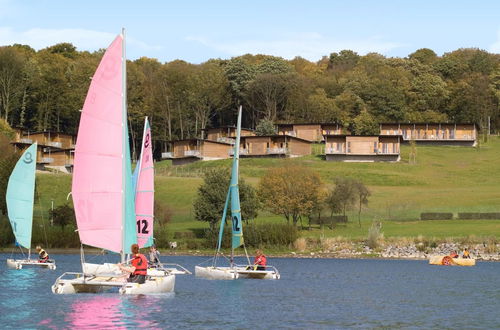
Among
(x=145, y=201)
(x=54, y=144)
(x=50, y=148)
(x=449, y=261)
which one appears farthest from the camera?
(x=54, y=144)

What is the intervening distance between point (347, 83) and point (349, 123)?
11865 mm

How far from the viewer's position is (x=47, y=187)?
117m

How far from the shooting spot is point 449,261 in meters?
70.5

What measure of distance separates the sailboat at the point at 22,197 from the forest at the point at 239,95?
340 ft

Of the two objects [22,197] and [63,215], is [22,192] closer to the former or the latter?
[22,197]

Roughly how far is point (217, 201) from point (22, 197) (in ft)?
94.6

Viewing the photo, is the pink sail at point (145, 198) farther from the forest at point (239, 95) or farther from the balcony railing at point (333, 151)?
the forest at point (239, 95)

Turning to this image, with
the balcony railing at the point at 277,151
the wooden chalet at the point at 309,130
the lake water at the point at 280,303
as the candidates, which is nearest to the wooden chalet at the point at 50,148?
the balcony railing at the point at 277,151

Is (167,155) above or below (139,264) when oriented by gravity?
above

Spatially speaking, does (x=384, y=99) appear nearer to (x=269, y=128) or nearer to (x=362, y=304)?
(x=269, y=128)

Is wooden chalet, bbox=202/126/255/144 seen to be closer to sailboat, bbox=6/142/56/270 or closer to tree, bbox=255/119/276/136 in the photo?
tree, bbox=255/119/276/136

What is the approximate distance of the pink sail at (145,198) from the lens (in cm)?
4753

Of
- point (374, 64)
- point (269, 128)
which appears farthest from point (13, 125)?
point (374, 64)

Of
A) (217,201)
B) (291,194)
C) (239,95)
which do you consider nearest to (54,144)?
(239,95)
